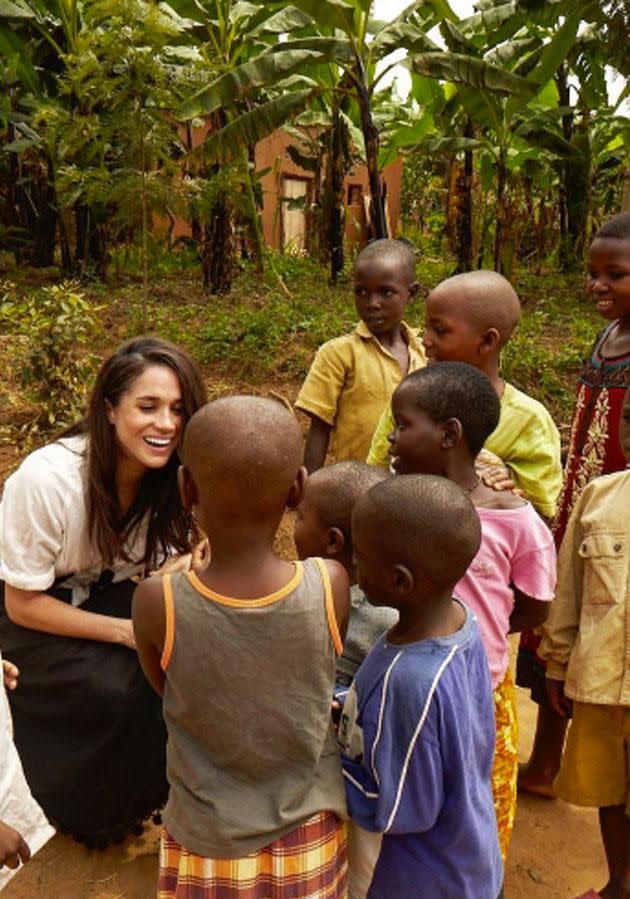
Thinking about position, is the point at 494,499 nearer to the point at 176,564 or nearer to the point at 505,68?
the point at 176,564

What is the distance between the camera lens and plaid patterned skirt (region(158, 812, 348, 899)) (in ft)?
4.73

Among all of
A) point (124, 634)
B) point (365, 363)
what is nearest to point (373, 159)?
point (365, 363)

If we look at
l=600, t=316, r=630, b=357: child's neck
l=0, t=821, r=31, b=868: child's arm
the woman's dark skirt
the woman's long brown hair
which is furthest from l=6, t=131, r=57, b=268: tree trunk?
l=0, t=821, r=31, b=868: child's arm

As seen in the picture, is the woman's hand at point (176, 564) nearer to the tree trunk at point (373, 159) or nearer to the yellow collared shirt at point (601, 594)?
the yellow collared shirt at point (601, 594)

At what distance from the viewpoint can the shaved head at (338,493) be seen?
66.8 inches

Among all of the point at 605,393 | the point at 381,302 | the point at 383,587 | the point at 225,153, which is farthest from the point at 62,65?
the point at 383,587

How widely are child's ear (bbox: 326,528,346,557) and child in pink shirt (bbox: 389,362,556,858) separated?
22cm

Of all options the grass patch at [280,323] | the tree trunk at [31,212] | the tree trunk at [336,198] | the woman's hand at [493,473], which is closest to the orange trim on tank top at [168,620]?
the woman's hand at [493,473]

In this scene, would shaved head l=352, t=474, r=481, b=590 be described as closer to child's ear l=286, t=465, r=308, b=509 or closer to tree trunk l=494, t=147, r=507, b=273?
child's ear l=286, t=465, r=308, b=509

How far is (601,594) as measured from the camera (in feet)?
6.35

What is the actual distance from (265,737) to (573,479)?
1.52 m

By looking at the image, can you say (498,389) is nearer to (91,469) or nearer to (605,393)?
(605,393)

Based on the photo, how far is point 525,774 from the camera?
8.95 feet

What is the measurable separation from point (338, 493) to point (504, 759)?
0.78 meters
